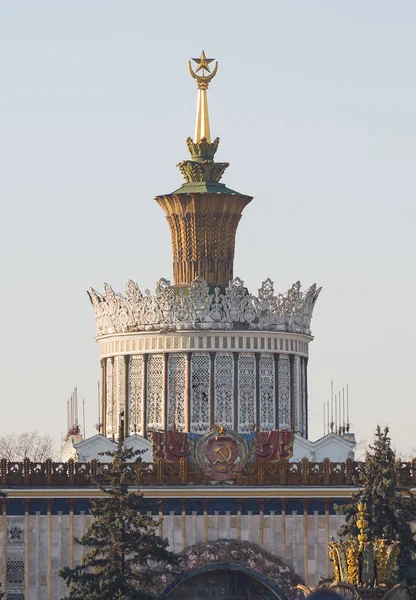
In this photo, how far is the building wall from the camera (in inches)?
2896

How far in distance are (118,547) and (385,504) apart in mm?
9065

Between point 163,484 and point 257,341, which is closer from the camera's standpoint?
point 163,484

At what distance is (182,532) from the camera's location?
7406 centimetres

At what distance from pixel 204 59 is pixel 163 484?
18.5m

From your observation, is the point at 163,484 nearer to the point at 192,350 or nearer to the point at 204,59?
the point at 192,350

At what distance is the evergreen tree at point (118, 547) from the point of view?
63.7 m

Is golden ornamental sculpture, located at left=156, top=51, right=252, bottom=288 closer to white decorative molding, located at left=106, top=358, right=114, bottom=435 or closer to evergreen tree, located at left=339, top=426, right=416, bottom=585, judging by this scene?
white decorative molding, located at left=106, top=358, right=114, bottom=435

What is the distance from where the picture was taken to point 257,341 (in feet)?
267

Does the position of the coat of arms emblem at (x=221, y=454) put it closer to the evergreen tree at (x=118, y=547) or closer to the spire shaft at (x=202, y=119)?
the evergreen tree at (x=118, y=547)

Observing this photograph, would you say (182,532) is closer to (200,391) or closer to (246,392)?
(200,391)

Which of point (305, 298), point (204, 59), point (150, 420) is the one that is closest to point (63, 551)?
point (150, 420)

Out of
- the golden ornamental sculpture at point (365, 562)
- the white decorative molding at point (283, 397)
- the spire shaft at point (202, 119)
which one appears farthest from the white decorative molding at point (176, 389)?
the golden ornamental sculpture at point (365, 562)

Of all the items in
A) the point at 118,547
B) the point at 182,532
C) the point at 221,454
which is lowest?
the point at 118,547

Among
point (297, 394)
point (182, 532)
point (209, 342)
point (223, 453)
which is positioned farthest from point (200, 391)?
point (182, 532)
